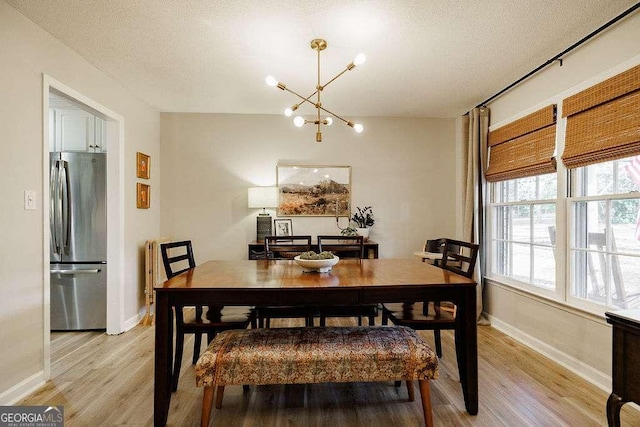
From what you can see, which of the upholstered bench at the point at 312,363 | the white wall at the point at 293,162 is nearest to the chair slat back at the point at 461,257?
the upholstered bench at the point at 312,363

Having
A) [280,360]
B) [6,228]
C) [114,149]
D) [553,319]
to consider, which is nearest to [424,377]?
[280,360]

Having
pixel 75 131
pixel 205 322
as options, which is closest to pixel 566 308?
pixel 205 322

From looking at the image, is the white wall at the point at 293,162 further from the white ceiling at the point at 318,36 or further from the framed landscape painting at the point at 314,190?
the white ceiling at the point at 318,36

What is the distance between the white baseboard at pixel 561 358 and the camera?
2.25 m

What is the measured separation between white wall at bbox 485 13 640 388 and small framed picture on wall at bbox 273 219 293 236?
240 centimetres

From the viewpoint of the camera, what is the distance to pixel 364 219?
13.8 feet

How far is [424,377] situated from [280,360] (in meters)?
0.74

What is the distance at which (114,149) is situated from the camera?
128 inches

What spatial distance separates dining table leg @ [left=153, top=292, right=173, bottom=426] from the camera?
176cm

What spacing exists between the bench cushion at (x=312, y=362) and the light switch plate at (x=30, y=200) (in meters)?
1.57

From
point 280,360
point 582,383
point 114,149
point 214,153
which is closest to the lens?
point 280,360

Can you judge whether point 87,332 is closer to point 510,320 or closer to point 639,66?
point 510,320

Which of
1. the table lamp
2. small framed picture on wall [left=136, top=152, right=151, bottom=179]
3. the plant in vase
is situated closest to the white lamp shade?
the table lamp

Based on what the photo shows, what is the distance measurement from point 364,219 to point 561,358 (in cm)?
233
